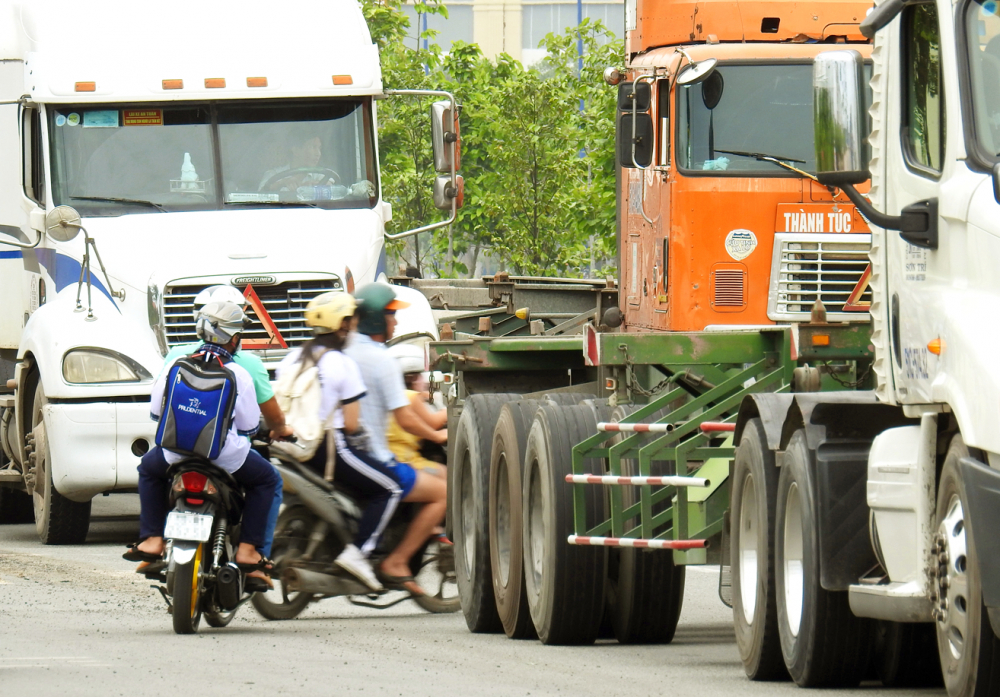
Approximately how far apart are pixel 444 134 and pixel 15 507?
5.11 m

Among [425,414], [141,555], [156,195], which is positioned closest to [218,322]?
[141,555]

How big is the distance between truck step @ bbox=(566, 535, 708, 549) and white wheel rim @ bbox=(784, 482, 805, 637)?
1057 millimetres

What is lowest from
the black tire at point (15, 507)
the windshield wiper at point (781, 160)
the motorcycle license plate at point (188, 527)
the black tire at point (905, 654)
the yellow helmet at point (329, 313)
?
the black tire at point (15, 507)

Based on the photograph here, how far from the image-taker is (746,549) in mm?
8859

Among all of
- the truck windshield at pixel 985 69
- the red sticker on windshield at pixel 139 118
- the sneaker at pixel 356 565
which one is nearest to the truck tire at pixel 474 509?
the sneaker at pixel 356 565

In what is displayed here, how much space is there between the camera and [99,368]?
1573 centimetres

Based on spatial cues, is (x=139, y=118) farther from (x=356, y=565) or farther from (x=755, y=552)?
(x=755, y=552)

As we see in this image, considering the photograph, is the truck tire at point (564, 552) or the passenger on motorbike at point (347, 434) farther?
the passenger on motorbike at point (347, 434)

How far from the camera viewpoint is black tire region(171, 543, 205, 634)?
10414mm

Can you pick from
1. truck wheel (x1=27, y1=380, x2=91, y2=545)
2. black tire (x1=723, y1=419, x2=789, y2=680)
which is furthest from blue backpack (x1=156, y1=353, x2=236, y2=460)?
truck wheel (x1=27, y1=380, x2=91, y2=545)

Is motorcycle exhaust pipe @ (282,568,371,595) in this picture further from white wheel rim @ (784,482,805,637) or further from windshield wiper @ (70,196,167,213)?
windshield wiper @ (70,196,167,213)

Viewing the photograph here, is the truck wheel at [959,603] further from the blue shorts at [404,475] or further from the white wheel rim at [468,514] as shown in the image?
the blue shorts at [404,475]

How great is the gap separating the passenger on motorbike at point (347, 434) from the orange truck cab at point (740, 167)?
299cm

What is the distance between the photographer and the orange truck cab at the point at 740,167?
43.5 ft
